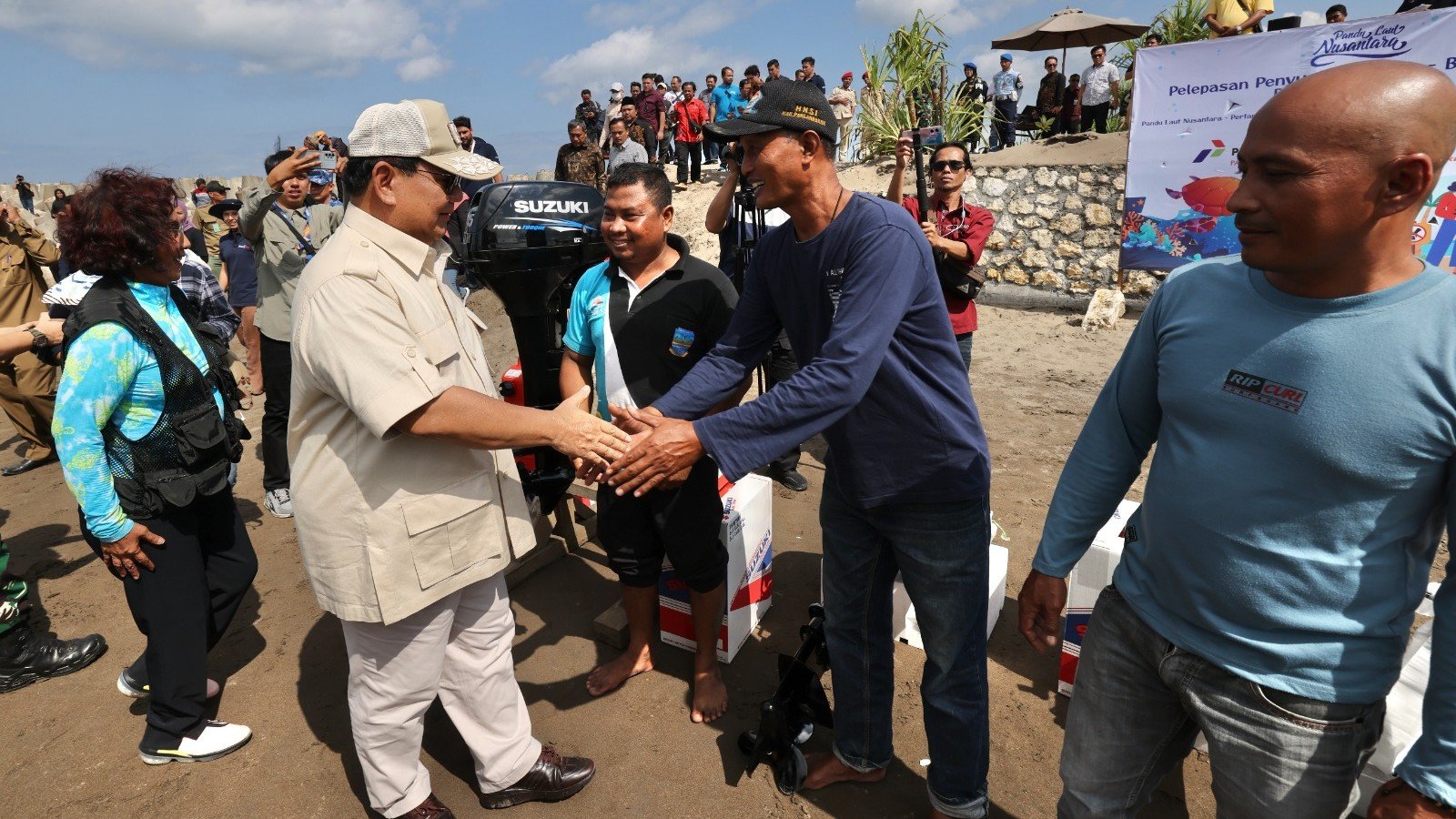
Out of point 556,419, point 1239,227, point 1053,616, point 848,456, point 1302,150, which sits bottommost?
point 1053,616

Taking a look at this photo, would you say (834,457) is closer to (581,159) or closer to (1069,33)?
(581,159)

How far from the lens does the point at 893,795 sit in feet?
8.31

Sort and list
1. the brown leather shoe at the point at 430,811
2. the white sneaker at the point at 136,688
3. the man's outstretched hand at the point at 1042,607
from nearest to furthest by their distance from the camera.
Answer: the man's outstretched hand at the point at 1042,607 < the brown leather shoe at the point at 430,811 < the white sneaker at the point at 136,688

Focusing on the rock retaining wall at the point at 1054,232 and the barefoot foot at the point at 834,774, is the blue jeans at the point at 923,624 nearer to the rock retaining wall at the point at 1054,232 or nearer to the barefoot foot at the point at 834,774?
the barefoot foot at the point at 834,774

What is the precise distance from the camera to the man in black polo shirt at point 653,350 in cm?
280

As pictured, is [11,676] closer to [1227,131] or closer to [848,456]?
[848,456]

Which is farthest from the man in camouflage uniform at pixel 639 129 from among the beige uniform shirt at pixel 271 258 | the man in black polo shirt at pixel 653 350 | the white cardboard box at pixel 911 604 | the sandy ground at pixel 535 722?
the white cardboard box at pixel 911 604

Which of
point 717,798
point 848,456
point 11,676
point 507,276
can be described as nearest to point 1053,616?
point 848,456

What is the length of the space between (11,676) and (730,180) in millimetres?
4204

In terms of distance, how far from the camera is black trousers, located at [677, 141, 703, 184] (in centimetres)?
1341

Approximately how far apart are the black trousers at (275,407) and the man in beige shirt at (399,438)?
10.4ft

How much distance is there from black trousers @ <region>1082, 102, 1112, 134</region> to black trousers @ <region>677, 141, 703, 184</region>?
21.3 feet

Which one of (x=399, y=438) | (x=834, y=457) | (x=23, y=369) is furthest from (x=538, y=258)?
(x=23, y=369)

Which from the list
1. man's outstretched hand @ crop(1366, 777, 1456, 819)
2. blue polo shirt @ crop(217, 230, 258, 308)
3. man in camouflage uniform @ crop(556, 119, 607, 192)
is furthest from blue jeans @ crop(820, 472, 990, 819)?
man in camouflage uniform @ crop(556, 119, 607, 192)
